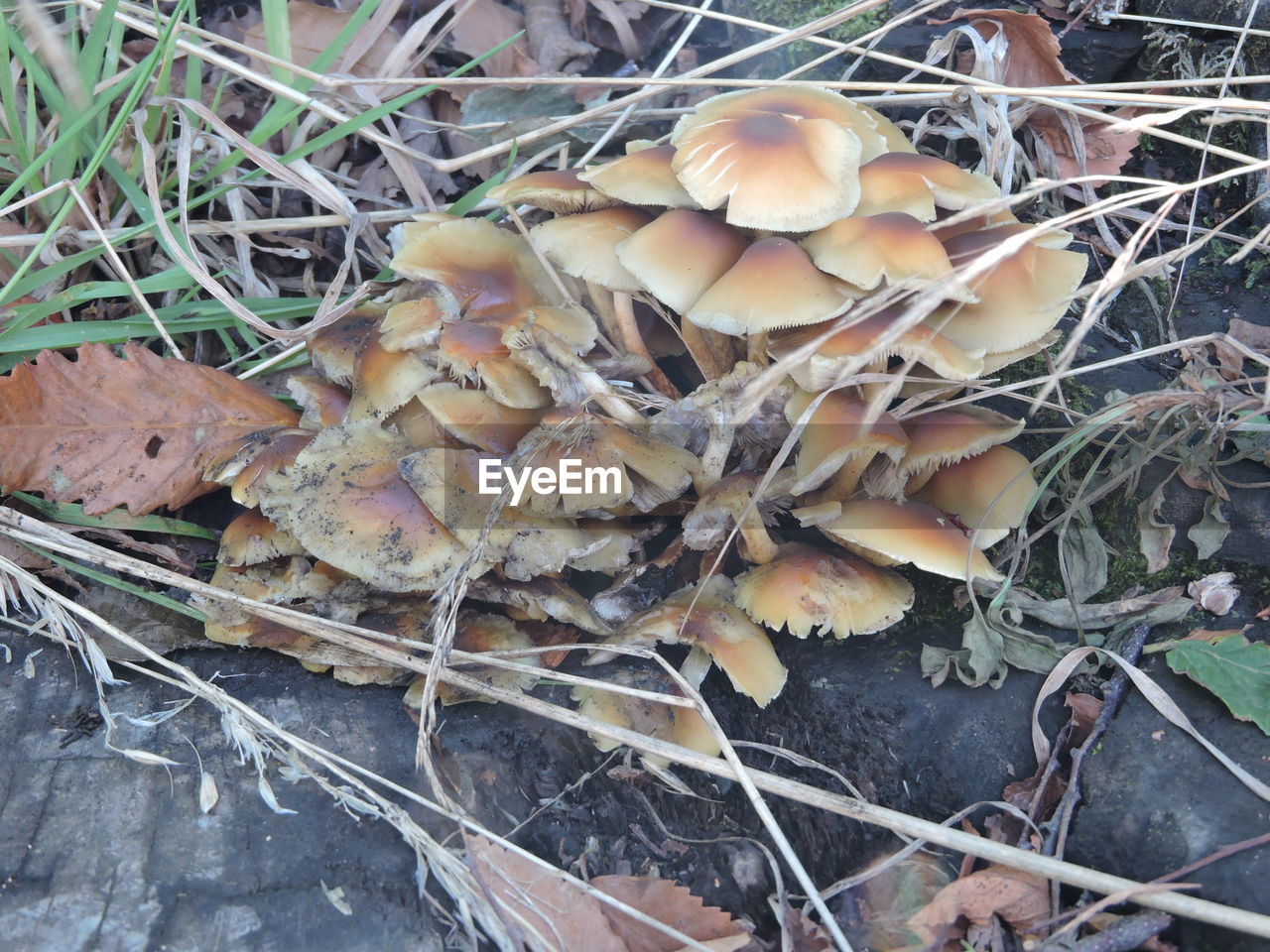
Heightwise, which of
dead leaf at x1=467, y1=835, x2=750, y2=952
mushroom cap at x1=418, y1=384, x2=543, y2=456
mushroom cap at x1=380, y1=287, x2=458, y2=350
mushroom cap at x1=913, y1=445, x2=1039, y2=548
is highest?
mushroom cap at x1=380, y1=287, x2=458, y2=350

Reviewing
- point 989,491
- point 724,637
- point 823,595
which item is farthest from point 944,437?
point 724,637

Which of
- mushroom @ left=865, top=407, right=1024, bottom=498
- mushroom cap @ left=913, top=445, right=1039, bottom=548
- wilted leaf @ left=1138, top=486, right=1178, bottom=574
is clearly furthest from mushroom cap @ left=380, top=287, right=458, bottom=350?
wilted leaf @ left=1138, top=486, right=1178, bottom=574

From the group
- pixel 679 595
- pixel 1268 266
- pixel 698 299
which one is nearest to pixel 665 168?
pixel 698 299

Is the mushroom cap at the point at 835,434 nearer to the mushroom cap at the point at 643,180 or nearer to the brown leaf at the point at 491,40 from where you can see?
the mushroom cap at the point at 643,180

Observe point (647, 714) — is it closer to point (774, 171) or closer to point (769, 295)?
point (769, 295)

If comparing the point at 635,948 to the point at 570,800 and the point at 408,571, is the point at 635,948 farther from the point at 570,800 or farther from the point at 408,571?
the point at 408,571

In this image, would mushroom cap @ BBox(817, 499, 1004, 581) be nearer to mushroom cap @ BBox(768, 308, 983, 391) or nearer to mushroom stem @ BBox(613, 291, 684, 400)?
mushroom cap @ BBox(768, 308, 983, 391)
